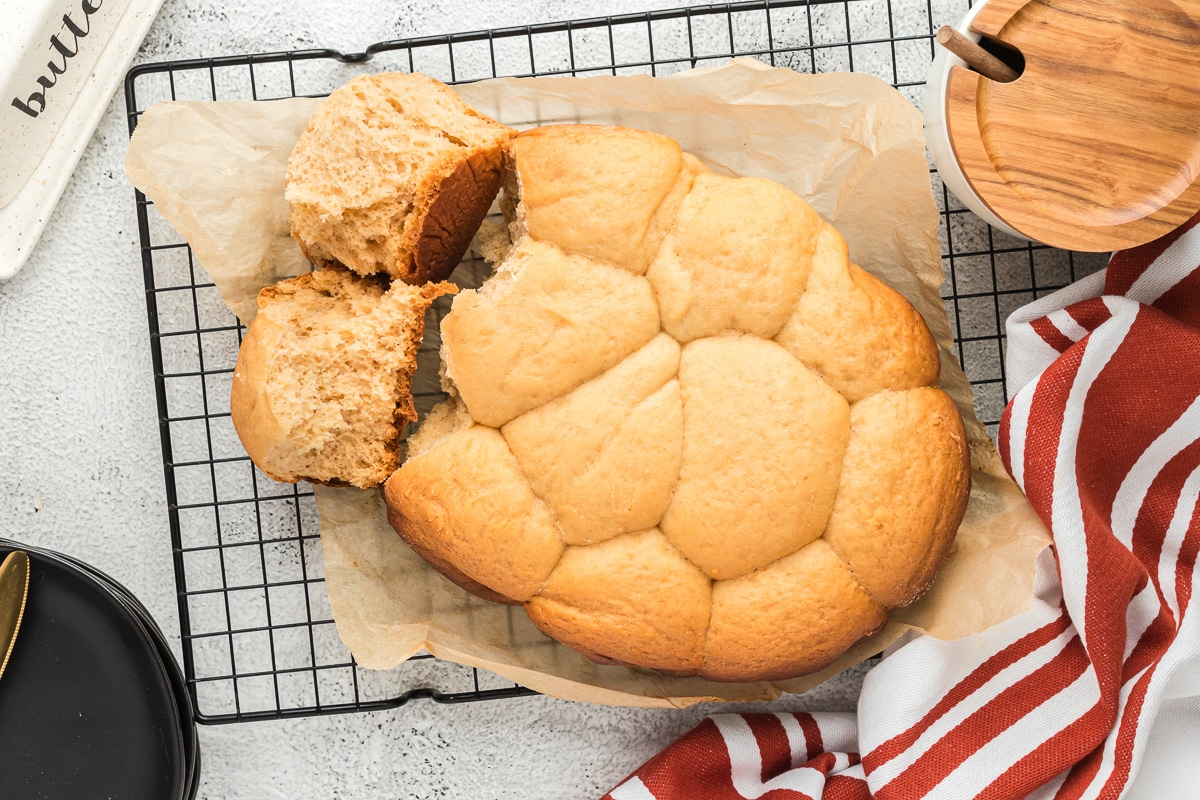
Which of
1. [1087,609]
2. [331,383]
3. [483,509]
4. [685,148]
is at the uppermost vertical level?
[685,148]

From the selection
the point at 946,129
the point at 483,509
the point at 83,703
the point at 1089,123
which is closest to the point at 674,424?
the point at 483,509

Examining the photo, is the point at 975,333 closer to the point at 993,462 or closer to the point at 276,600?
the point at 993,462

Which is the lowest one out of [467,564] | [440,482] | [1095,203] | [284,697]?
[284,697]

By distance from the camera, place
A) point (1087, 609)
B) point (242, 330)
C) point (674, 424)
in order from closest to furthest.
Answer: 1. point (674, 424)
2. point (1087, 609)
3. point (242, 330)

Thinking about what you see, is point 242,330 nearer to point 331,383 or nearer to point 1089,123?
point 331,383

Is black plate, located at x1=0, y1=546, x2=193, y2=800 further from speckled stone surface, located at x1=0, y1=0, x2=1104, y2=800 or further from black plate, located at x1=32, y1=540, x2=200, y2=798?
speckled stone surface, located at x1=0, y1=0, x2=1104, y2=800

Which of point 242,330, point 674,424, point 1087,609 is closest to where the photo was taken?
point 674,424

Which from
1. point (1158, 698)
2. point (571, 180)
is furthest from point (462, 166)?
point (1158, 698)

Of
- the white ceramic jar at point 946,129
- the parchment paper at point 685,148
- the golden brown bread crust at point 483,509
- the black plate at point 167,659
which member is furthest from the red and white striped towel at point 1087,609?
the black plate at point 167,659
